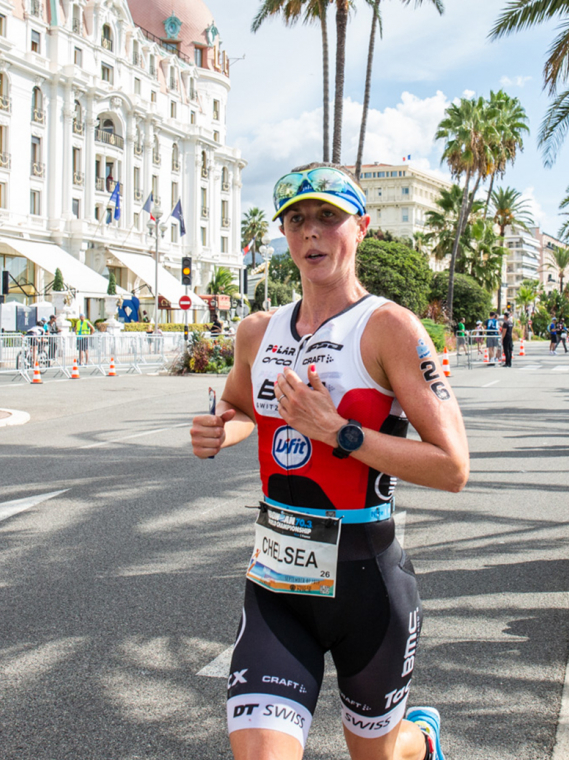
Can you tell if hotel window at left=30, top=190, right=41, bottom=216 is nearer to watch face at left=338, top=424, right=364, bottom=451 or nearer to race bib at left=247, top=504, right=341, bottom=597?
race bib at left=247, top=504, right=341, bottom=597

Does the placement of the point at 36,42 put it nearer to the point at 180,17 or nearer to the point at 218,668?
the point at 180,17

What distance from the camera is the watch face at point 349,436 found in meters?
→ 2.06

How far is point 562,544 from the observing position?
5.98m

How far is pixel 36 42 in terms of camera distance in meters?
45.6

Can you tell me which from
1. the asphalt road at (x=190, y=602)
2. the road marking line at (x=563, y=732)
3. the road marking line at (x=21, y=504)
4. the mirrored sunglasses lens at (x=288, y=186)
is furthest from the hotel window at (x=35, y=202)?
the mirrored sunglasses lens at (x=288, y=186)

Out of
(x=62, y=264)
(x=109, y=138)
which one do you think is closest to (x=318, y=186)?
(x=62, y=264)

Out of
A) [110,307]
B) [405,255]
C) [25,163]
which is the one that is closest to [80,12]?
[25,163]

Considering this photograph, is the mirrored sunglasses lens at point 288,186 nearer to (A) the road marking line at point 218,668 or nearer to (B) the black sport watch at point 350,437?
(B) the black sport watch at point 350,437

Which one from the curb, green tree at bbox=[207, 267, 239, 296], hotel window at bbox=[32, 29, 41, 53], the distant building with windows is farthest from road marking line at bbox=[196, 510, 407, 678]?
the distant building with windows

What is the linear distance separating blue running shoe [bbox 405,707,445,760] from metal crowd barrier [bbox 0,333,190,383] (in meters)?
21.4

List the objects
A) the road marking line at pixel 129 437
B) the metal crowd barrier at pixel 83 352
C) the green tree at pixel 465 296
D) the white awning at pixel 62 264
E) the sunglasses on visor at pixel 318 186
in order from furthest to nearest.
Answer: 1. the green tree at pixel 465 296
2. the white awning at pixel 62 264
3. the metal crowd barrier at pixel 83 352
4. the road marking line at pixel 129 437
5. the sunglasses on visor at pixel 318 186

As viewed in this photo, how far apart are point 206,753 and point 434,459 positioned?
5.46 ft

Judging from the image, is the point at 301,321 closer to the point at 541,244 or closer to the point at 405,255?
the point at 405,255

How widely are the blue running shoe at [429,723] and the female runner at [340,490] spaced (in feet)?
0.41
